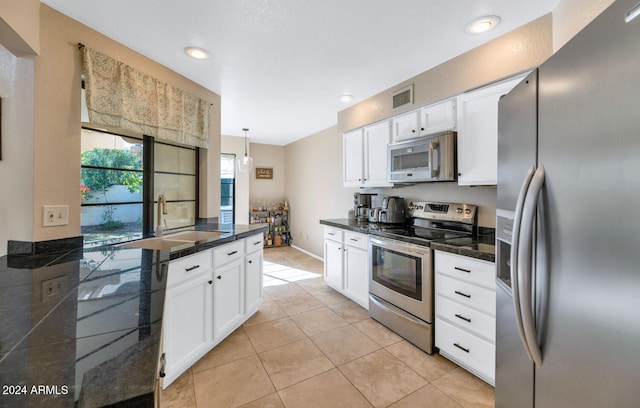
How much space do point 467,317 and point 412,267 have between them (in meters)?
0.54

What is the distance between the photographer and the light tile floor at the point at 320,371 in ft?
5.62

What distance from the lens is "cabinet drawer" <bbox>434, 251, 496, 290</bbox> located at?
70.2 inches

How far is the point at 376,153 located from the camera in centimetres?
328

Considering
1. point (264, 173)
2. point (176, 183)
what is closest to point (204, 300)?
point (176, 183)

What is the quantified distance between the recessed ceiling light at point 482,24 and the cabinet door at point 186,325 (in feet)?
8.82

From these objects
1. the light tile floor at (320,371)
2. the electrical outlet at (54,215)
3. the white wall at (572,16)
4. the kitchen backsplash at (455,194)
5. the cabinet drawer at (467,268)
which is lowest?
the light tile floor at (320,371)

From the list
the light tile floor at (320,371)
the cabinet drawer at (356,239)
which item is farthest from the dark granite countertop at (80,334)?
the cabinet drawer at (356,239)

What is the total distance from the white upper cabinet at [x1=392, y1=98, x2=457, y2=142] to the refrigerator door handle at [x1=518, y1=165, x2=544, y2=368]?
1.73m

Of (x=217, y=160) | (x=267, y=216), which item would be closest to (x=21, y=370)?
(x=217, y=160)

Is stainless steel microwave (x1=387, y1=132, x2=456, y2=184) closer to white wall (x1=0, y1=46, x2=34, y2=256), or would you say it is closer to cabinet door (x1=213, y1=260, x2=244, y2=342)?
cabinet door (x1=213, y1=260, x2=244, y2=342)

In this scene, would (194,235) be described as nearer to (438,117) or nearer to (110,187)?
(110,187)

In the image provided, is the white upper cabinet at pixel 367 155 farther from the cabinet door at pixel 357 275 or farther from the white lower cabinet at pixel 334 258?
the cabinet door at pixel 357 275

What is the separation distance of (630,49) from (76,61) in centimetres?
277

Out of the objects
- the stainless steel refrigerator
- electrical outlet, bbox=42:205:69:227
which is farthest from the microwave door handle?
electrical outlet, bbox=42:205:69:227
